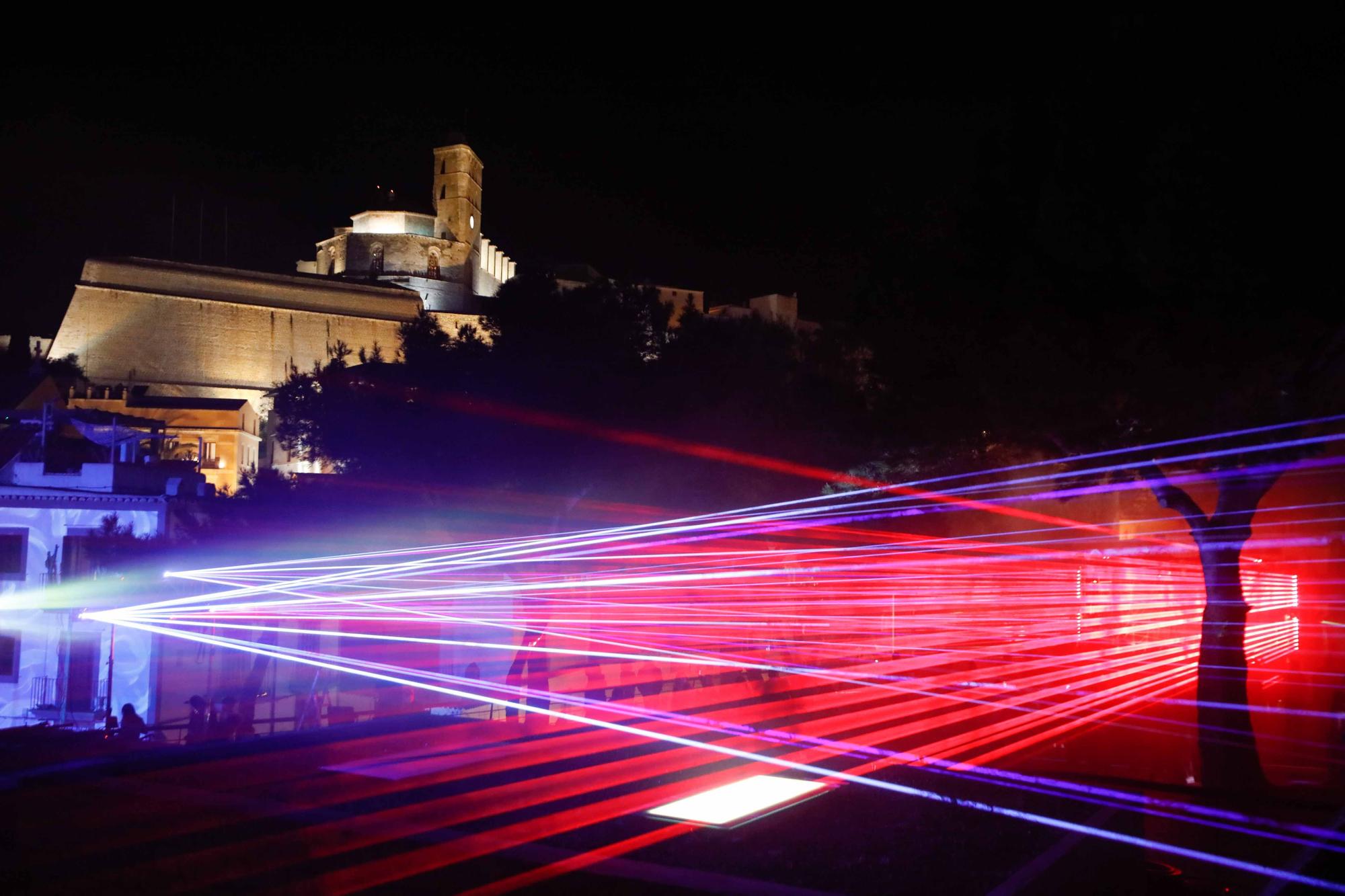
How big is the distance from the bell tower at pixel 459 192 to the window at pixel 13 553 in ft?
197

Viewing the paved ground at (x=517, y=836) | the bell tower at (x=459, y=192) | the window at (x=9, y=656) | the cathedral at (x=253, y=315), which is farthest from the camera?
the bell tower at (x=459, y=192)

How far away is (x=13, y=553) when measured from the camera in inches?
637

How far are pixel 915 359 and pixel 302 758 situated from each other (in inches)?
223

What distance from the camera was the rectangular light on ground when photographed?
5707 mm

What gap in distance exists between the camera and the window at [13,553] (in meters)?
16.0

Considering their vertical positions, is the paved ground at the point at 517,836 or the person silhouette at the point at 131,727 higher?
the paved ground at the point at 517,836

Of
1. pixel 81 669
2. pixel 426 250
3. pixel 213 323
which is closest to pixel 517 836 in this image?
pixel 81 669

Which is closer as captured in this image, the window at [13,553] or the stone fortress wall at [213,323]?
the window at [13,553]

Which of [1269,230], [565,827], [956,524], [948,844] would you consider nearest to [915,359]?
[1269,230]

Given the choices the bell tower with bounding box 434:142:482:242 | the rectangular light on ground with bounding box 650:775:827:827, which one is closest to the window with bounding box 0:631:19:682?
the rectangular light on ground with bounding box 650:775:827:827

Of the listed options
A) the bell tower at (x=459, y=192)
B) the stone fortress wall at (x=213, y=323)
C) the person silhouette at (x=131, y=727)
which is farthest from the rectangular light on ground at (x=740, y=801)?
the bell tower at (x=459, y=192)

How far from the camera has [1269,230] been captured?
23.4 feet

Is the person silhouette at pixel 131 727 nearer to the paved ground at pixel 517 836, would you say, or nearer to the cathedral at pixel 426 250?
the paved ground at pixel 517 836

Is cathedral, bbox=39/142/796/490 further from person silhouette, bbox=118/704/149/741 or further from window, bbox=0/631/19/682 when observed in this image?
person silhouette, bbox=118/704/149/741
